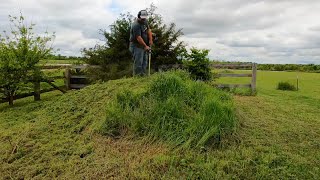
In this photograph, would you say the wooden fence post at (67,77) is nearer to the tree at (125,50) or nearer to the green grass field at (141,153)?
the tree at (125,50)

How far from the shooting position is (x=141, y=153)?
461cm

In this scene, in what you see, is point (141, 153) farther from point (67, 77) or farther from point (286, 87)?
point (286, 87)

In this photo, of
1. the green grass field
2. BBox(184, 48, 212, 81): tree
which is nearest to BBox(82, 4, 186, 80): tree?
BBox(184, 48, 212, 81): tree

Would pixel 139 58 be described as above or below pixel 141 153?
above

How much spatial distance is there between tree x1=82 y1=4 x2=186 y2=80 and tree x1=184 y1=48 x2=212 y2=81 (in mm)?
433

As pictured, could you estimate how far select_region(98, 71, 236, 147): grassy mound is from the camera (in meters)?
4.81

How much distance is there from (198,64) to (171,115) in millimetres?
6086

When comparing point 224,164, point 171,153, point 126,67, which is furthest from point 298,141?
point 126,67

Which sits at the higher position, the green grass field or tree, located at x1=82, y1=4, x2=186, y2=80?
tree, located at x1=82, y1=4, x2=186, y2=80

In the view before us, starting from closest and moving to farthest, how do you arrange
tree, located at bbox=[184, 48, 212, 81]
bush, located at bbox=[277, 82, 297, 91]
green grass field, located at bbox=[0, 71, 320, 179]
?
green grass field, located at bbox=[0, 71, 320, 179] → tree, located at bbox=[184, 48, 212, 81] → bush, located at bbox=[277, 82, 297, 91]

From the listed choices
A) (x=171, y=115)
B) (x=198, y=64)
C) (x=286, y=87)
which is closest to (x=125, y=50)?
(x=198, y=64)

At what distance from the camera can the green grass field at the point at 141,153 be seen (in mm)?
4137

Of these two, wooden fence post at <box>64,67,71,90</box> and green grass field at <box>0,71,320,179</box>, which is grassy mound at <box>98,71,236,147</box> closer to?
green grass field at <box>0,71,320,179</box>

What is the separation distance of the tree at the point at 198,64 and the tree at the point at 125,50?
43 cm
